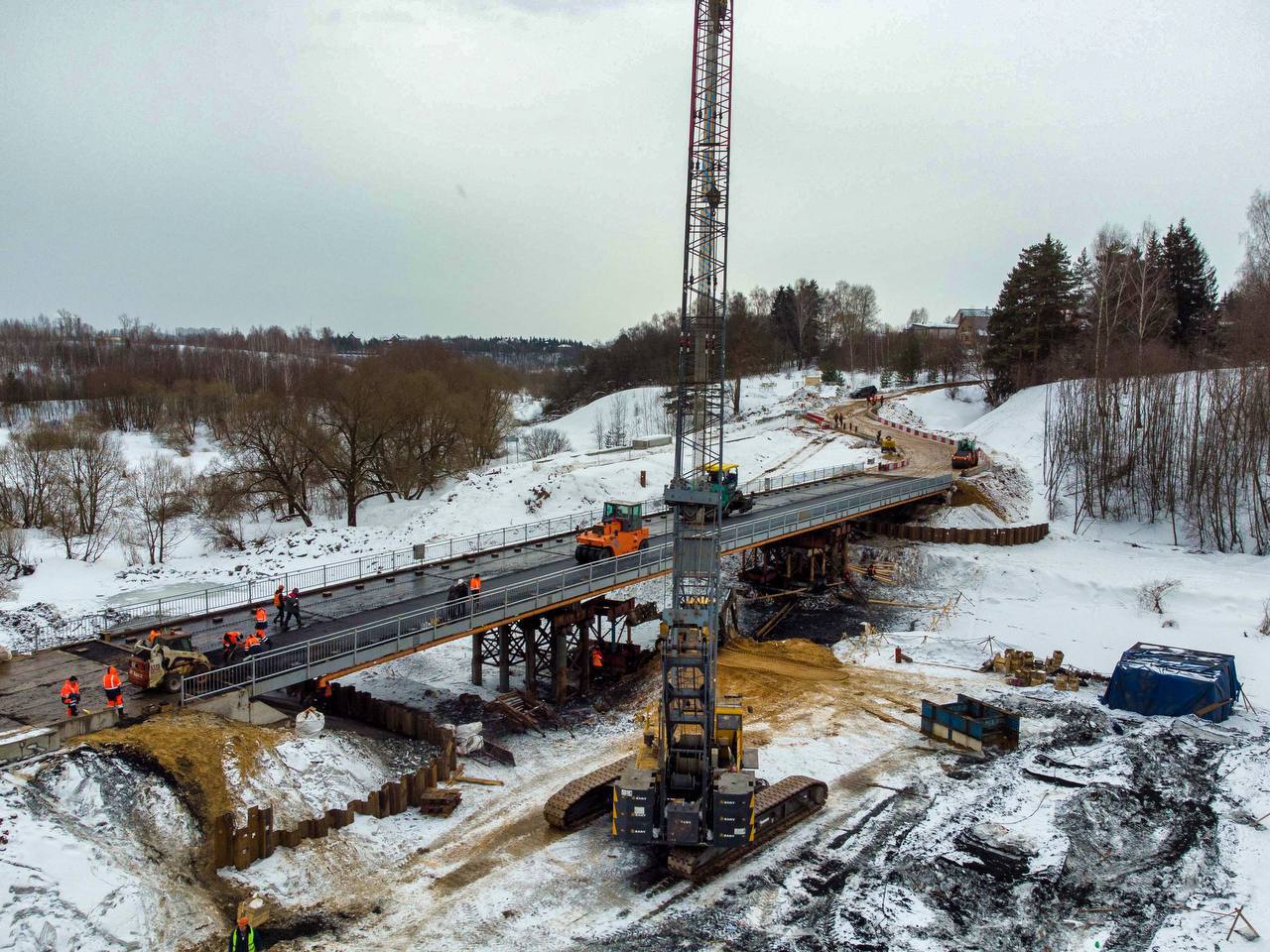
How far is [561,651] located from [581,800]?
8.24 m

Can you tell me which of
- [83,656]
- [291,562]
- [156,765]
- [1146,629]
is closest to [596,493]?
[291,562]

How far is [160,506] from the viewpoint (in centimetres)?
4506

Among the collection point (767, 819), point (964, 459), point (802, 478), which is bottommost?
point (767, 819)

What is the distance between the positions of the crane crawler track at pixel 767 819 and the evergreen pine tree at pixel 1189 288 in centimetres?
6492

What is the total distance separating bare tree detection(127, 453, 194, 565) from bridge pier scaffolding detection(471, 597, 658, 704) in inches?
993

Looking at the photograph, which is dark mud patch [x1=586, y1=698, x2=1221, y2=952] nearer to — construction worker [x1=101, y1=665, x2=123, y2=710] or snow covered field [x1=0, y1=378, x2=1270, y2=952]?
snow covered field [x1=0, y1=378, x2=1270, y2=952]

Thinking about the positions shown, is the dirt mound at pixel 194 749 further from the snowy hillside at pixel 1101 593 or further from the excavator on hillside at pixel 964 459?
the excavator on hillside at pixel 964 459

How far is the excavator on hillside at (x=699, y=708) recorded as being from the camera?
52.3 feet

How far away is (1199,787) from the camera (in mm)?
20156

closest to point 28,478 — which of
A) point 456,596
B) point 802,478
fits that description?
point 456,596

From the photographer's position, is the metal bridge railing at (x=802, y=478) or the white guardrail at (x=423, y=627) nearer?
the white guardrail at (x=423, y=627)

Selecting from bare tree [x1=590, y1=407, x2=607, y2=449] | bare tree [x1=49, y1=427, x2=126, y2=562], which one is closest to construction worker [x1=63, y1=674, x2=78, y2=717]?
bare tree [x1=49, y1=427, x2=126, y2=562]

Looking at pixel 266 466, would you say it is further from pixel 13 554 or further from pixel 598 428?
pixel 598 428

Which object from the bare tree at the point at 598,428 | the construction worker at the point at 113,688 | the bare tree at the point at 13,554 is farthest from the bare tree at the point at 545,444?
the construction worker at the point at 113,688
